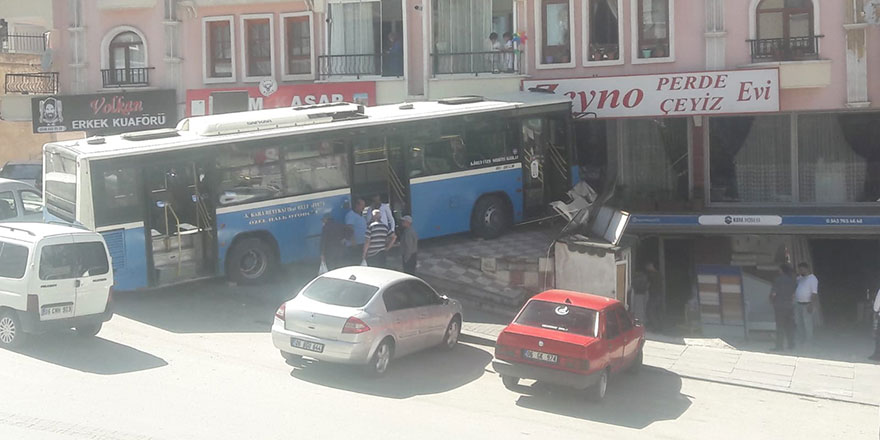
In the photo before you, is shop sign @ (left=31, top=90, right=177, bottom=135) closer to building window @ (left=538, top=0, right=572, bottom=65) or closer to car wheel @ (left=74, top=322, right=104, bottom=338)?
building window @ (left=538, top=0, right=572, bottom=65)

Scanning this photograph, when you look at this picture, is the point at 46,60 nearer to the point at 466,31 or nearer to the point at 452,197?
the point at 466,31

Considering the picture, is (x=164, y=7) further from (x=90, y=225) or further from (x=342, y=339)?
(x=342, y=339)

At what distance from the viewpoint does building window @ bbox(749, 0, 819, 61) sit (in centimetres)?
2266

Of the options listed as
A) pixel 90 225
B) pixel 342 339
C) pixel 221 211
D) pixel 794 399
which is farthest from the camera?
pixel 221 211

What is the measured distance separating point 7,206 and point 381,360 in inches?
451

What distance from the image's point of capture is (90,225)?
1703cm

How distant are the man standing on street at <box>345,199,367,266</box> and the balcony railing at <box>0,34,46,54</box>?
22.6m

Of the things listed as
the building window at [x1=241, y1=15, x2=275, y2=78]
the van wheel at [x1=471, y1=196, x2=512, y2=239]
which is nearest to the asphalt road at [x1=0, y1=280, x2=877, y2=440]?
the van wheel at [x1=471, y1=196, x2=512, y2=239]

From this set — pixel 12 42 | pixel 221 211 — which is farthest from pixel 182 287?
pixel 12 42

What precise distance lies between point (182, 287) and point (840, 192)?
15.3 m

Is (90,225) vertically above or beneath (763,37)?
beneath

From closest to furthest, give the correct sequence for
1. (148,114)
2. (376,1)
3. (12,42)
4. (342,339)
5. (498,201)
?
(342,339)
(498,201)
(376,1)
(148,114)
(12,42)

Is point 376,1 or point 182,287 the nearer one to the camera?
point 182,287

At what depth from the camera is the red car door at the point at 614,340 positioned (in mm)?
14159
